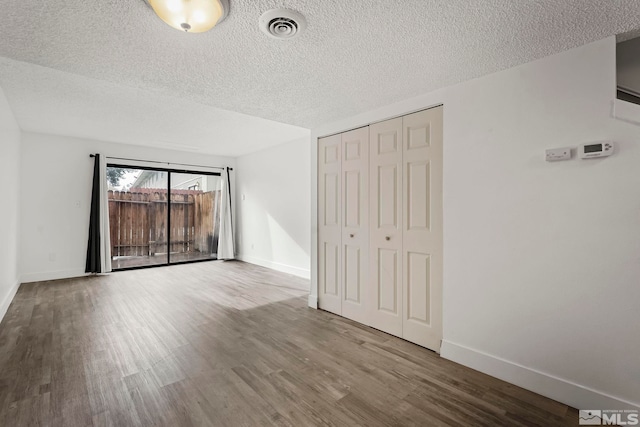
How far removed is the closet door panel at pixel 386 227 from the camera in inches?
113

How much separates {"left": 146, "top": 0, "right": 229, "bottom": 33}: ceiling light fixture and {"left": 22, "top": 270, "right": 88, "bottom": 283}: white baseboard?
19.4ft

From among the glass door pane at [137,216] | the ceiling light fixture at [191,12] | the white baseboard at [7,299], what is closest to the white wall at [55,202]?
the glass door pane at [137,216]

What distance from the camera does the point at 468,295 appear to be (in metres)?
2.38

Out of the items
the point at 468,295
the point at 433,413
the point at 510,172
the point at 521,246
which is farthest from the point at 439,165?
the point at 433,413

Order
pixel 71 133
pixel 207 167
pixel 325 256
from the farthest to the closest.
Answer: pixel 207 167, pixel 71 133, pixel 325 256

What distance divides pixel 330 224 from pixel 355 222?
413 mm

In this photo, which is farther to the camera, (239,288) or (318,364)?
(239,288)

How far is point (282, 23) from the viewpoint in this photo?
1.67 m

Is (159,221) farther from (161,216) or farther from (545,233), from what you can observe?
(545,233)

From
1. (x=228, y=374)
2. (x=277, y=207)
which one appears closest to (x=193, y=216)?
(x=277, y=207)

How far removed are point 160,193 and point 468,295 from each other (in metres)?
6.64

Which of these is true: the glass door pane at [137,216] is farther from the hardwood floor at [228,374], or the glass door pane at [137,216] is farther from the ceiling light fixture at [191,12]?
the ceiling light fixture at [191,12]

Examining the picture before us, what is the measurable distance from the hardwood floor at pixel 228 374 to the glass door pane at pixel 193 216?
3204 mm

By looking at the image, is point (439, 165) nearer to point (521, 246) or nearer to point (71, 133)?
point (521, 246)
